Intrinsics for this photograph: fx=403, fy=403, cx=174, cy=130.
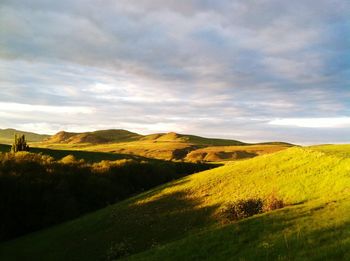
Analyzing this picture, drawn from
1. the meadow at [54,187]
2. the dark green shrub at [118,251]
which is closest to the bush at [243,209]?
the dark green shrub at [118,251]

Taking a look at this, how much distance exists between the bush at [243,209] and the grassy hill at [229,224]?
1.42 meters

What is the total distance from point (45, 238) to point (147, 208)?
14036 mm

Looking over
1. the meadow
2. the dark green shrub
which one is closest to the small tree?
the meadow

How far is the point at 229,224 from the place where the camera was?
25812mm

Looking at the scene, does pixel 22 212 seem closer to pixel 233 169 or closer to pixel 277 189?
pixel 233 169

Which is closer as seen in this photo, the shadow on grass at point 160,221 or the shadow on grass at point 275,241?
the shadow on grass at point 275,241

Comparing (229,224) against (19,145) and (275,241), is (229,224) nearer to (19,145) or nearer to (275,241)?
(275,241)

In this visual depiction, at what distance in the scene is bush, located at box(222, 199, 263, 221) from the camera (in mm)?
32250

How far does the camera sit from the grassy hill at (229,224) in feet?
59.5

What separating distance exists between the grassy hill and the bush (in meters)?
1.42

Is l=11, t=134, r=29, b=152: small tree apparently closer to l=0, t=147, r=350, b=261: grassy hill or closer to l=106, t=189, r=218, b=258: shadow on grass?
l=0, t=147, r=350, b=261: grassy hill

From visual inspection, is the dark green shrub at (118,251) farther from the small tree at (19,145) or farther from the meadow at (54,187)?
the small tree at (19,145)

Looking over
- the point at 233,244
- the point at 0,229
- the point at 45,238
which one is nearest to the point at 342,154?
the point at 233,244

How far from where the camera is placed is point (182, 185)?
183 ft
